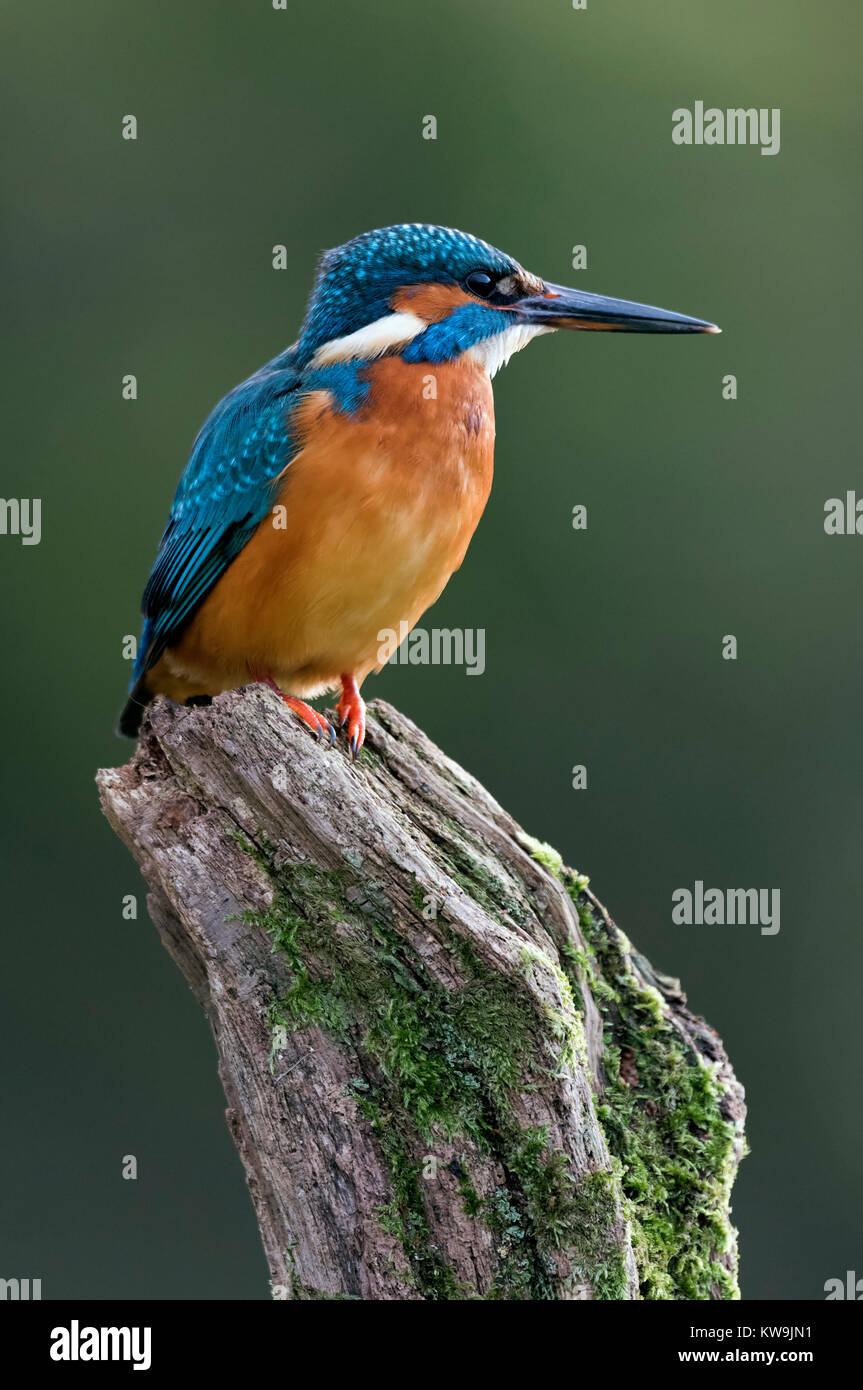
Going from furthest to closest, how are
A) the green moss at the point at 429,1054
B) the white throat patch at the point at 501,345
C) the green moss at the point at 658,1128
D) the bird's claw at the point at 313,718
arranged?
the white throat patch at the point at 501,345 < the bird's claw at the point at 313,718 < the green moss at the point at 658,1128 < the green moss at the point at 429,1054

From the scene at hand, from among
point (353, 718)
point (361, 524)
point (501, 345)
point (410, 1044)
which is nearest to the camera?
point (410, 1044)

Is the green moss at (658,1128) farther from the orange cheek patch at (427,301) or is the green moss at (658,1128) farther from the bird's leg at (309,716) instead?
the orange cheek patch at (427,301)

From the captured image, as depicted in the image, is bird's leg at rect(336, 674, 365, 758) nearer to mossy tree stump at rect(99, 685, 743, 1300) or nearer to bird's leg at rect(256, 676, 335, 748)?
bird's leg at rect(256, 676, 335, 748)

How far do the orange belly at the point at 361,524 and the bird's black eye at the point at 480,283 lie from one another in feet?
0.65

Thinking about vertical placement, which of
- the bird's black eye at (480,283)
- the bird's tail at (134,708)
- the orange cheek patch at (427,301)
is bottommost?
the bird's tail at (134,708)

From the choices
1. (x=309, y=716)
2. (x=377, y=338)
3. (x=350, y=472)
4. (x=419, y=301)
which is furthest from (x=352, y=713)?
(x=419, y=301)

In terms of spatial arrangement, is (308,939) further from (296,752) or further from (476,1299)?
(476,1299)

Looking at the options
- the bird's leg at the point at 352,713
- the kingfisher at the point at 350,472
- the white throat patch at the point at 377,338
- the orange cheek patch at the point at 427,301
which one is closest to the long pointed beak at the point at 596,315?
the kingfisher at the point at 350,472

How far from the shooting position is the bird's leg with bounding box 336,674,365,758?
3.62m

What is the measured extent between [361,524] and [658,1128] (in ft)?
5.18

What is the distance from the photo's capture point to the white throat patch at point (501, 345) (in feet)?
12.9

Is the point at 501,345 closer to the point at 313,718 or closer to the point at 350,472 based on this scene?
the point at 350,472

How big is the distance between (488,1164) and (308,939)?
555 mm

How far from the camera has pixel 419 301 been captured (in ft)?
12.7
